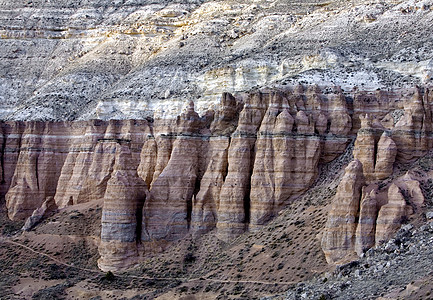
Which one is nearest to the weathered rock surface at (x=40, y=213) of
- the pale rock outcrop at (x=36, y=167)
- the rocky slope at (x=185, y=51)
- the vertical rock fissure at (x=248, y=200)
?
the pale rock outcrop at (x=36, y=167)

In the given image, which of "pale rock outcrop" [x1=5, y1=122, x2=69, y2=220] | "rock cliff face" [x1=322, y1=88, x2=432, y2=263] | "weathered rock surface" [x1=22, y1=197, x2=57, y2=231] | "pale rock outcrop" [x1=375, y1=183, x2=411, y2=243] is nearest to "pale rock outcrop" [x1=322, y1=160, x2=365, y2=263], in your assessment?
"rock cliff face" [x1=322, y1=88, x2=432, y2=263]

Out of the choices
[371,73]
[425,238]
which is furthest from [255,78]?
[425,238]

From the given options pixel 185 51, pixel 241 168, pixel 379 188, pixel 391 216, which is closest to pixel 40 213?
pixel 241 168

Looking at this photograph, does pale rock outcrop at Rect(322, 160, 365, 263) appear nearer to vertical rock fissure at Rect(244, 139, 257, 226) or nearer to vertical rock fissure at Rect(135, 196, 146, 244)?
vertical rock fissure at Rect(244, 139, 257, 226)

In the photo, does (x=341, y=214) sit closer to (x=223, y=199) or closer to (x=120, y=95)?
(x=223, y=199)

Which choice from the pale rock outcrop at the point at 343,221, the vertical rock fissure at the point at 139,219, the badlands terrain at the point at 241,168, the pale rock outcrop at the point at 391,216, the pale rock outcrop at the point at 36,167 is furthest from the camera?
the pale rock outcrop at the point at 36,167

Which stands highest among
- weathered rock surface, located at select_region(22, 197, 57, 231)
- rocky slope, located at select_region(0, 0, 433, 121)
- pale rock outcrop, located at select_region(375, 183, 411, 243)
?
rocky slope, located at select_region(0, 0, 433, 121)

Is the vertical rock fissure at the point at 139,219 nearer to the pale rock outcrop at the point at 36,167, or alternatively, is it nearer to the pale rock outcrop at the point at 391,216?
the pale rock outcrop at the point at 36,167
